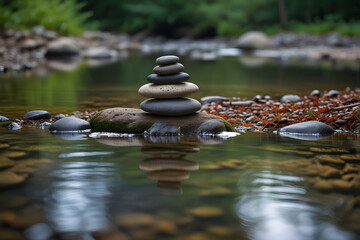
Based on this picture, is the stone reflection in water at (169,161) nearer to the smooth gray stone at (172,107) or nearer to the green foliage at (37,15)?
the smooth gray stone at (172,107)

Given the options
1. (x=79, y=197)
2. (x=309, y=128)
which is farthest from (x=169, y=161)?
(x=309, y=128)

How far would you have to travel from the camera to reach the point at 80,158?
362 cm

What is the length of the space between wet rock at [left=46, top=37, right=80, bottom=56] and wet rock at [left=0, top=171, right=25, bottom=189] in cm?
1630

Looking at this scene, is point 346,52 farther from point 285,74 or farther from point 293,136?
point 293,136

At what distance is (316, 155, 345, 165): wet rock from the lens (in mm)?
3518

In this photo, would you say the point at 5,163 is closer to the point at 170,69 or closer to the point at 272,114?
the point at 170,69

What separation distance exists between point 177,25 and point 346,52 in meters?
18.5

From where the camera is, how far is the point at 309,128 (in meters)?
4.66

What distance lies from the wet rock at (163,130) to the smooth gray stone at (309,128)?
1.10 meters

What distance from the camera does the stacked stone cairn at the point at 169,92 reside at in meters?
4.73

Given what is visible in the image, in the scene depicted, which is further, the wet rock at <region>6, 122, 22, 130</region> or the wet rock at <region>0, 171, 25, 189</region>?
the wet rock at <region>6, 122, 22, 130</region>

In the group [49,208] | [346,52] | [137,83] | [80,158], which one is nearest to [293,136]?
[80,158]

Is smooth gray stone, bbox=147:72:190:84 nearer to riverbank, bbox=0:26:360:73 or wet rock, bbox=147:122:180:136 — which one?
wet rock, bbox=147:122:180:136

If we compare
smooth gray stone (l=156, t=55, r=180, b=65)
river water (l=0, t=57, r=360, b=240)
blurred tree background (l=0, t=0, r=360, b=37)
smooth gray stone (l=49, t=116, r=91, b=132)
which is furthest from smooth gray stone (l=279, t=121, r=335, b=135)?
blurred tree background (l=0, t=0, r=360, b=37)
